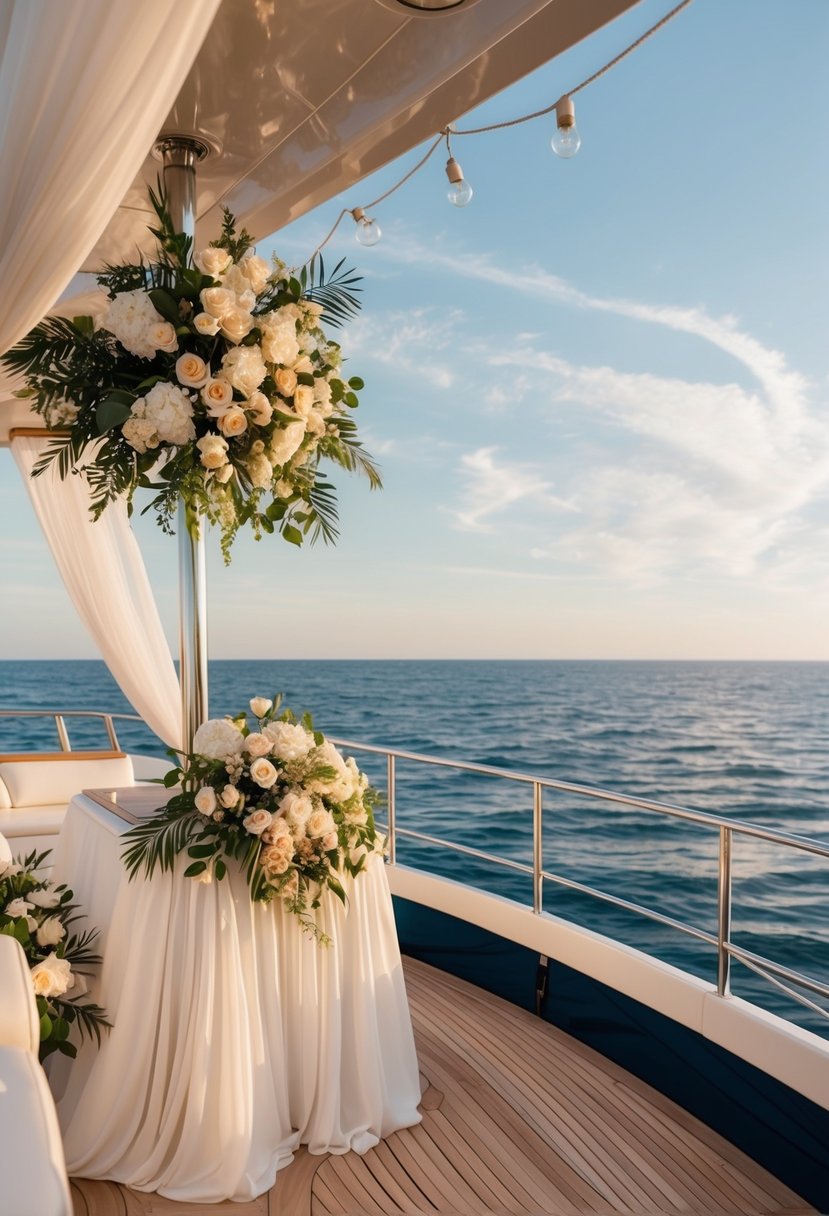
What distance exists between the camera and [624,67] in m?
18.9

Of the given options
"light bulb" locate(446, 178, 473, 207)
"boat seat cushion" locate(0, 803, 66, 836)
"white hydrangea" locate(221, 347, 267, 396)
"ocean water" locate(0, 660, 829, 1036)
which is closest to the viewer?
"white hydrangea" locate(221, 347, 267, 396)

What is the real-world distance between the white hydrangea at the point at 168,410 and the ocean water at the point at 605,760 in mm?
7724

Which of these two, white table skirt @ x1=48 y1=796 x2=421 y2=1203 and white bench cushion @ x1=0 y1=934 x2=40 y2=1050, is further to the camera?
Result: white table skirt @ x1=48 y1=796 x2=421 y2=1203

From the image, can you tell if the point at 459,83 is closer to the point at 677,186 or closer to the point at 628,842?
the point at 628,842

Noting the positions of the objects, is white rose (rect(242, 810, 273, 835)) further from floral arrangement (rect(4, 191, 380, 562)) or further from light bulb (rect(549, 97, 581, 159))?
light bulb (rect(549, 97, 581, 159))

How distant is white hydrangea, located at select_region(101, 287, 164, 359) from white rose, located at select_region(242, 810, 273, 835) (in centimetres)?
108

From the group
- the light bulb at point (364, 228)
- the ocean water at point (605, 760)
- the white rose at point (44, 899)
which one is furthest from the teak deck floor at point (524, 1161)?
the ocean water at point (605, 760)

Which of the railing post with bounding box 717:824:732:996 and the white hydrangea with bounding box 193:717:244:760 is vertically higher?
the white hydrangea with bounding box 193:717:244:760

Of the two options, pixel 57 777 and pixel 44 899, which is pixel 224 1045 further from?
pixel 57 777

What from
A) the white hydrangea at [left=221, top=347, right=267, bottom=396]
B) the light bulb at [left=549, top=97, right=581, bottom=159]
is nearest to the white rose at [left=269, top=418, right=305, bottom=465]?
the white hydrangea at [left=221, top=347, right=267, bottom=396]

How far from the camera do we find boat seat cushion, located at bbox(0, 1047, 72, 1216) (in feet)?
4.53

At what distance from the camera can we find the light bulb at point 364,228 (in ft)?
10.9

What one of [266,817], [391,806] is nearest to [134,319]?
[266,817]

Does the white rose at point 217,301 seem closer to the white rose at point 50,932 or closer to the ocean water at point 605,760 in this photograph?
the white rose at point 50,932
